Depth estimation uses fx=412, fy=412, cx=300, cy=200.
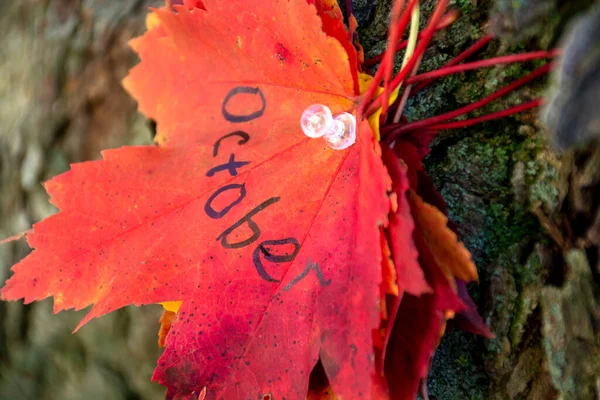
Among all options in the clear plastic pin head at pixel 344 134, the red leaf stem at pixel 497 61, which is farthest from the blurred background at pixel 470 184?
the clear plastic pin head at pixel 344 134

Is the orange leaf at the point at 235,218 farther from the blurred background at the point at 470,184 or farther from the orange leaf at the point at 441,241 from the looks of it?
the blurred background at the point at 470,184

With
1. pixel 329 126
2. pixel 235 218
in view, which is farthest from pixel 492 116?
pixel 235 218

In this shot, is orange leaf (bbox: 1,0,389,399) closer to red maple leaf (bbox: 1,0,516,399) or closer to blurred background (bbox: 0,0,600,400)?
red maple leaf (bbox: 1,0,516,399)

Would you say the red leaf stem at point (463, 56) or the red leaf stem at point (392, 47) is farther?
the red leaf stem at point (463, 56)

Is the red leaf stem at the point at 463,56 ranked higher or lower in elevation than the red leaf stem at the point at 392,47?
lower

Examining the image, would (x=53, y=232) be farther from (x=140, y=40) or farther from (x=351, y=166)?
(x=351, y=166)

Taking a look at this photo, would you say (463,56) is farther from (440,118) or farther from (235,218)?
(235,218)

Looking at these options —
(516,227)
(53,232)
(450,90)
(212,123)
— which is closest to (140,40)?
(212,123)
